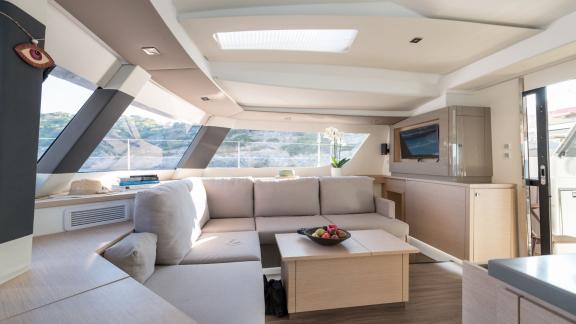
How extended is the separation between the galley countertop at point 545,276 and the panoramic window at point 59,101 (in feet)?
8.06

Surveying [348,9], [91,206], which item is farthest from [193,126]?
[348,9]

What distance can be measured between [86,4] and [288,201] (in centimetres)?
255

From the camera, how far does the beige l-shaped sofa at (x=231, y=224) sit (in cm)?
125

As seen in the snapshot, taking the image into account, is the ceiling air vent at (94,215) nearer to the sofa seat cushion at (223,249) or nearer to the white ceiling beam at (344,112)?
the sofa seat cushion at (223,249)

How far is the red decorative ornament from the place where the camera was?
83 cm

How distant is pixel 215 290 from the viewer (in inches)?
51.3

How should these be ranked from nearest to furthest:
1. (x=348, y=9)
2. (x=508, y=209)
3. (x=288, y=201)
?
(x=348, y=9) < (x=508, y=209) < (x=288, y=201)

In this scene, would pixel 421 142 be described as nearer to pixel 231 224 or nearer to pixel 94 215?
pixel 231 224

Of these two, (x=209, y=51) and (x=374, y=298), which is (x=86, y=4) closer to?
(x=209, y=51)

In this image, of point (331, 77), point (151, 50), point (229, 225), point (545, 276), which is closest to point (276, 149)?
point (331, 77)

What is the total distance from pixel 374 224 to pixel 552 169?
5.66 ft

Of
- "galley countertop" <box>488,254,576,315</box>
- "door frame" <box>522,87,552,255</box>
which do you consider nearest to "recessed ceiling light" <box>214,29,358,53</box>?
"galley countertop" <box>488,254,576,315</box>

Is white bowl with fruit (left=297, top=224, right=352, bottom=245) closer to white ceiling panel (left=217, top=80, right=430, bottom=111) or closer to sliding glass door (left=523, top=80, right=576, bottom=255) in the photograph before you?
white ceiling panel (left=217, top=80, right=430, bottom=111)

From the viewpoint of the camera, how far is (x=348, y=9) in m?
1.65
